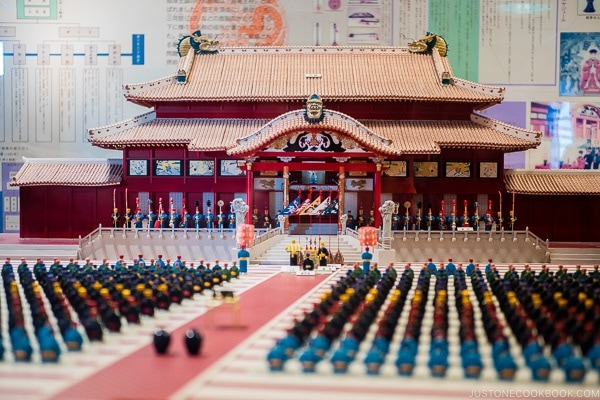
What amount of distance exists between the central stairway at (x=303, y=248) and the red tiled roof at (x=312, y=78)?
16.8 feet

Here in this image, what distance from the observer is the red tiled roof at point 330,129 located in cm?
2169

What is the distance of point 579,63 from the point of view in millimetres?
27656

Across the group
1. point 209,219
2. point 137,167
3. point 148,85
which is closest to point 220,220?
point 209,219

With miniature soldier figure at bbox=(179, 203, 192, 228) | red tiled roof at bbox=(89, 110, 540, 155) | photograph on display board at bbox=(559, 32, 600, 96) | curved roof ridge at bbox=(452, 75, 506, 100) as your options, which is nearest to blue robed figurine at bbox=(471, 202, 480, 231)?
Answer: red tiled roof at bbox=(89, 110, 540, 155)

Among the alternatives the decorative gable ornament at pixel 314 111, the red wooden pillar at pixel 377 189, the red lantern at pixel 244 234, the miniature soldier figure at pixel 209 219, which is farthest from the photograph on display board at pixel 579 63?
the red lantern at pixel 244 234

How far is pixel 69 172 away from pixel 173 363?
17.0 metres

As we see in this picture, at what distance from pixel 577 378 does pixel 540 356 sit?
0.42 metres

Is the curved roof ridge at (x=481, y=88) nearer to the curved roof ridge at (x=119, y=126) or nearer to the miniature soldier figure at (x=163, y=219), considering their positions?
the curved roof ridge at (x=119, y=126)

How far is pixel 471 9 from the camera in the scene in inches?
1077

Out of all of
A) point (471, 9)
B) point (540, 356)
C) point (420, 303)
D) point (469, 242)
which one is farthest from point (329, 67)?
point (540, 356)

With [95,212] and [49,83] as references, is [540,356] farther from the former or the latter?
[49,83]

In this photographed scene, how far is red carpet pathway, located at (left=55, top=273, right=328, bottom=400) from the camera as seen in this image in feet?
24.6

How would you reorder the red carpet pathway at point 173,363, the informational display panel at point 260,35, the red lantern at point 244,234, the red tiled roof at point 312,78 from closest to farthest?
the red carpet pathway at point 173,363
the red lantern at point 244,234
the red tiled roof at point 312,78
the informational display panel at point 260,35

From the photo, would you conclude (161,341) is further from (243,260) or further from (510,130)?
(510,130)
